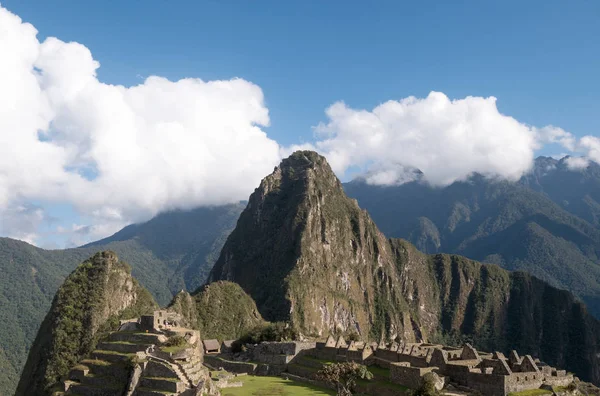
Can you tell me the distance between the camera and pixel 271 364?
218ft

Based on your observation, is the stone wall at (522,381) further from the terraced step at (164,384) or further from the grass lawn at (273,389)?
the terraced step at (164,384)

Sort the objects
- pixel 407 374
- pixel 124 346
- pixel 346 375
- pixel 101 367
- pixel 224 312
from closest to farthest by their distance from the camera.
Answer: pixel 101 367 < pixel 124 346 < pixel 407 374 < pixel 346 375 < pixel 224 312

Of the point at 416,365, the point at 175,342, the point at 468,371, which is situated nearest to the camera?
the point at 468,371

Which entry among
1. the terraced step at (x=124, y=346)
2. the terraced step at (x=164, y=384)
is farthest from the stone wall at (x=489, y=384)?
the terraced step at (x=124, y=346)

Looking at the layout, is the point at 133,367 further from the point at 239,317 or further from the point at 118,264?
the point at 239,317

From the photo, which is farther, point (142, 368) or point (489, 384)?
point (142, 368)

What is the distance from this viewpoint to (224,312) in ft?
458

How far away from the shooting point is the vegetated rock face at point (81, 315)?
9362cm

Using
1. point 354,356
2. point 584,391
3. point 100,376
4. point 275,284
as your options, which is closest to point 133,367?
point 100,376

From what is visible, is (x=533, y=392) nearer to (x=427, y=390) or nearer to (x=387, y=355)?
(x=427, y=390)

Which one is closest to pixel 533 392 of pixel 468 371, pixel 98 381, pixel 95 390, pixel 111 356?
pixel 468 371

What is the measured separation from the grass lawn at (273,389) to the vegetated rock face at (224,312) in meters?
67.5

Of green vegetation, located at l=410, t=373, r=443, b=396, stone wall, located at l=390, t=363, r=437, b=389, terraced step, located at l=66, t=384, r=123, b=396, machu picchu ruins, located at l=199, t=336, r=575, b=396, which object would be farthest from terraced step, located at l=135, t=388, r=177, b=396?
machu picchu ruins, located at l=199, t=336, r=575, b=396

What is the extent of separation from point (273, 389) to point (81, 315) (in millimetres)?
66880
